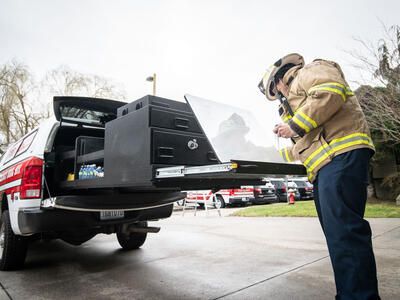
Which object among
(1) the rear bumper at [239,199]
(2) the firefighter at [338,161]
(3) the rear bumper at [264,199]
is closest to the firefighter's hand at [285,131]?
(2) the firefighter at [338,161]

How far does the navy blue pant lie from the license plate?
7.89 ft

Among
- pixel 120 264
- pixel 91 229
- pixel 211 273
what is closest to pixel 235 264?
pixel 211 273

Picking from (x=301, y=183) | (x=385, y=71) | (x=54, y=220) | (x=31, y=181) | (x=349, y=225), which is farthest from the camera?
(x=301, y=183)

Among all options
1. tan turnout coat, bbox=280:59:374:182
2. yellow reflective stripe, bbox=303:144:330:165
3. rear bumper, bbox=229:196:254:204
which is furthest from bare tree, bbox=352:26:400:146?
rear bumper, bbox=229:196:254:204

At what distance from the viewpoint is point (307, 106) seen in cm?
164

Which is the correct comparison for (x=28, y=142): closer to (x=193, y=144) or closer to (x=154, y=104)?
(x=154, y=104)

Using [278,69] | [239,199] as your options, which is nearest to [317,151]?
[278,69]

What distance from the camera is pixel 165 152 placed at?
2088mm

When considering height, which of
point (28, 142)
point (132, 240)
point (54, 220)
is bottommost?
point (132, 240)

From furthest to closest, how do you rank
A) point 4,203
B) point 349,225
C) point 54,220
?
point 4,203 < point 54,220 < point 349,225

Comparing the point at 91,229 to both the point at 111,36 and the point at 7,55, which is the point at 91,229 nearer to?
the point at 111,36

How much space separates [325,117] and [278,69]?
1.86ft

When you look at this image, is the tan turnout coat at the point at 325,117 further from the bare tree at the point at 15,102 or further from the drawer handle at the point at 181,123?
the bare tree at the point at 15,102

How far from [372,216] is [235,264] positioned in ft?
17.5
